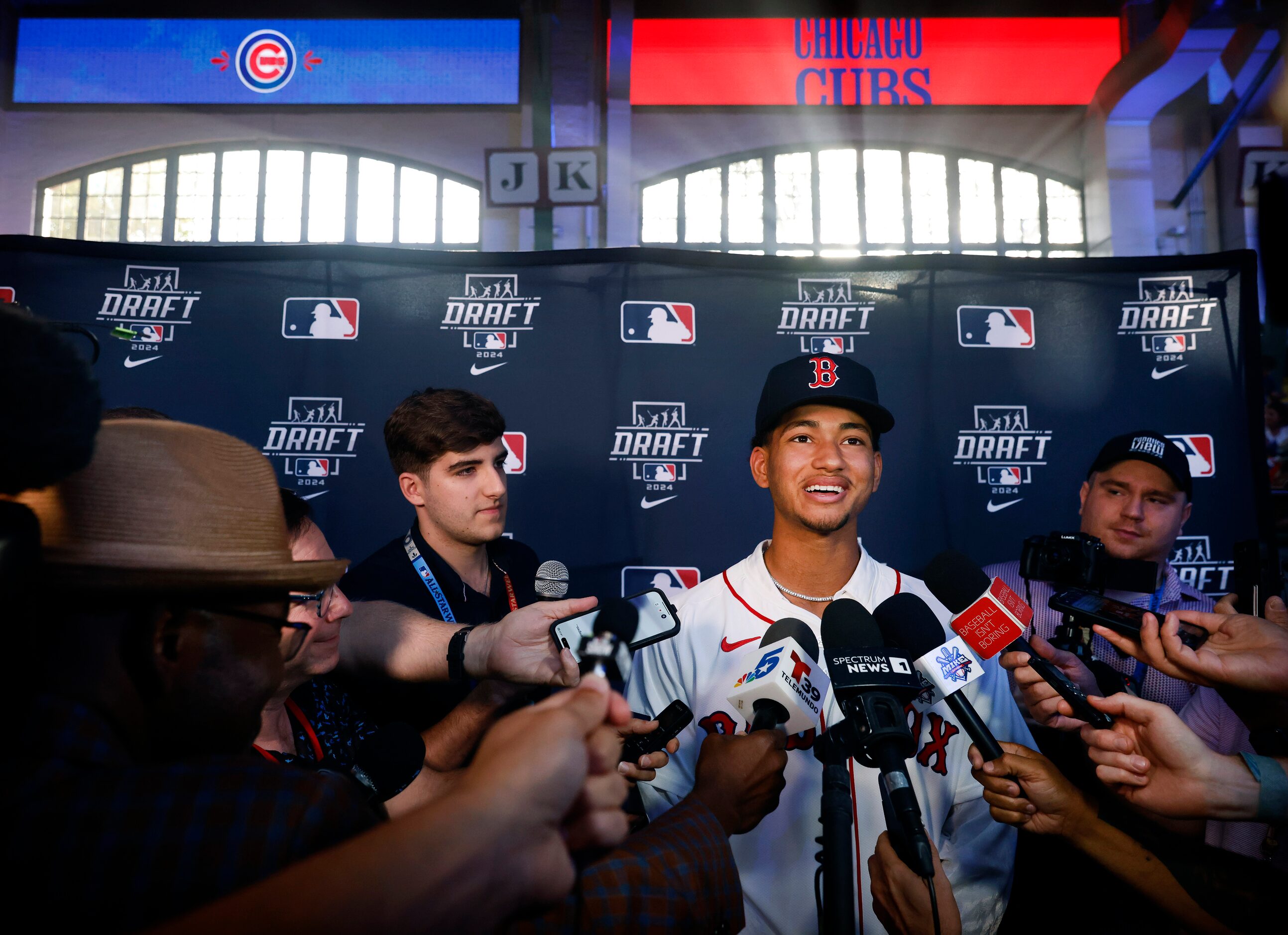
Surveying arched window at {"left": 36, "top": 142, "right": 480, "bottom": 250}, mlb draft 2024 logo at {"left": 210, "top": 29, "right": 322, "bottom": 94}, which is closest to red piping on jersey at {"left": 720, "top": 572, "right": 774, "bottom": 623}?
arched window at {"left": 36, "top": 142, "right": 480, "bottom": 250}

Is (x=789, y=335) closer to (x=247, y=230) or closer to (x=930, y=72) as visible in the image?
(x=930, y=72)

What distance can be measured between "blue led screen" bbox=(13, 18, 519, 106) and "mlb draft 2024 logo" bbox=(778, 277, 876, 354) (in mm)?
5639

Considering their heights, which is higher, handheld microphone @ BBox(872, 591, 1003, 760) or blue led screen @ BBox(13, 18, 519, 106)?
blue led screen @ BBox(13, 18, 519, 106)

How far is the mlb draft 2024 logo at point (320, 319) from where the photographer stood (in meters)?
3.86

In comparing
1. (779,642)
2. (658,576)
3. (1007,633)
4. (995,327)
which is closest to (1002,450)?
(995,327)

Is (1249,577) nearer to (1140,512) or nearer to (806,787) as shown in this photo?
(806,787)

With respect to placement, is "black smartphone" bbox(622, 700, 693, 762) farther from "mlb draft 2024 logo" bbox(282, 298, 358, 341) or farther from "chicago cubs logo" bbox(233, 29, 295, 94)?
"chicago cubs logo" bbox(233, 29, 295, 94)

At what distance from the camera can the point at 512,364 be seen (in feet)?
12.7

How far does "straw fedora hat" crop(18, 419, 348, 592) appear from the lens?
871 millimetres

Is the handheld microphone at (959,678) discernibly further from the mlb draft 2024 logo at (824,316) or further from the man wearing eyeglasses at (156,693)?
the mlb draft 2024 logo at (824,316)

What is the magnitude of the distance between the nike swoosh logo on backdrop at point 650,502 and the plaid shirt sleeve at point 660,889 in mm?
2507

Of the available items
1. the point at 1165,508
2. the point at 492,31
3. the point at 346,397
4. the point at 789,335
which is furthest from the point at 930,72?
the point at 346,397

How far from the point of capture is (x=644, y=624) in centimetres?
168

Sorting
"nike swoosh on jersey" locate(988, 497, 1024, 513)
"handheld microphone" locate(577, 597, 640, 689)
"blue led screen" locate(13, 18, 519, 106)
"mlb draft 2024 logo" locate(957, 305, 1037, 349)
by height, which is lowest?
"handheld microphone" locate(577, 597, 640, 689)
